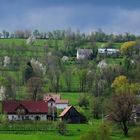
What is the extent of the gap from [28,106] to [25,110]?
150 centimetres

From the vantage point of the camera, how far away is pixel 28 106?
112 metres

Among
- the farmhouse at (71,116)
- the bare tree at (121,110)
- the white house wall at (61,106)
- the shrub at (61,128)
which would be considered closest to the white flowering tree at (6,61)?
the white house wall at (61,106)

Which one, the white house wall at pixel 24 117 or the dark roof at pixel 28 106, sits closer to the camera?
the white house wall at pixel 24 117

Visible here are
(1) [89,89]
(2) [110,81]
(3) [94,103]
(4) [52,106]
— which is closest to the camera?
(3) [94,103]

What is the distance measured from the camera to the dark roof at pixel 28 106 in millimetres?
109812

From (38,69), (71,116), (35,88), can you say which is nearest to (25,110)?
(71,116)

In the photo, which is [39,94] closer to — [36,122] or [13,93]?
[13,93]

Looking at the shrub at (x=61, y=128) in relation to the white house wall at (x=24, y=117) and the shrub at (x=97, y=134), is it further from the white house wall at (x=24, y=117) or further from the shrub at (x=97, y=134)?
the white house wall at (x=24, y=117)

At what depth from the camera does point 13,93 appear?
129 m

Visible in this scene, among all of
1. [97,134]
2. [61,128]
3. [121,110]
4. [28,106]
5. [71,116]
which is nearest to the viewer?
[97,134]

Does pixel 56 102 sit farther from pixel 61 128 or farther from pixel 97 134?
pixel 97 134

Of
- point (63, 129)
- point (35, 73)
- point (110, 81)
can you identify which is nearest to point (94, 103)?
point (63, 129)

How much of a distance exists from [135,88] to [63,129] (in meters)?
41.1

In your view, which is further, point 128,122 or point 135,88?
point 135,88
